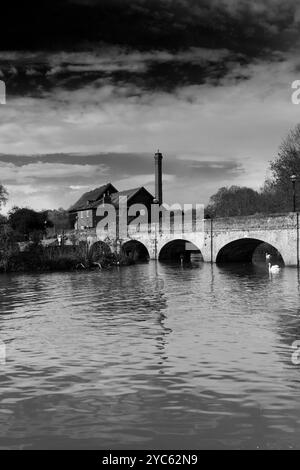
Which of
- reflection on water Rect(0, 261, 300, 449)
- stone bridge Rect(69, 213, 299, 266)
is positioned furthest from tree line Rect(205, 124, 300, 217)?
reflection on water Rect(0, 261, 300, 449)

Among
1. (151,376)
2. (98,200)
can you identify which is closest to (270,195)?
(98,200)

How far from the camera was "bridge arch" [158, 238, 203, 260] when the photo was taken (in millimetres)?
43681

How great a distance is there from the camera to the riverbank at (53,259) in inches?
1296

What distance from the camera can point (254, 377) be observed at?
7.68 meters

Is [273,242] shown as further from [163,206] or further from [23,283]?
[163,206]

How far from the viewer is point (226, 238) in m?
36.5

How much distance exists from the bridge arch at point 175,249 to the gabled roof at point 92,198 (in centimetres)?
2659

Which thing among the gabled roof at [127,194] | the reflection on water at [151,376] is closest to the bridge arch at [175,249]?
the gabled roof at [127,194]

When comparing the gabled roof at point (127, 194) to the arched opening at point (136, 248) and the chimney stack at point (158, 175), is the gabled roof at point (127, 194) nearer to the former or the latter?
the chimney stack at point (158, 175)

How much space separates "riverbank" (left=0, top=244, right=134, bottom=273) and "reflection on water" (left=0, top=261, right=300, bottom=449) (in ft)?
58.4

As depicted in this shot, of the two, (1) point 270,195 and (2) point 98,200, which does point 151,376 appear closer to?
(1) point 270,195

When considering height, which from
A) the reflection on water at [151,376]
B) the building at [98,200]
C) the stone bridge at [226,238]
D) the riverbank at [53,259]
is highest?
the building at [98,200]

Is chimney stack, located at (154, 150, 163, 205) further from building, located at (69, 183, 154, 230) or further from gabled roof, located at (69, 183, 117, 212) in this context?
gabled roof, located at (69, 183, 117, 212)
